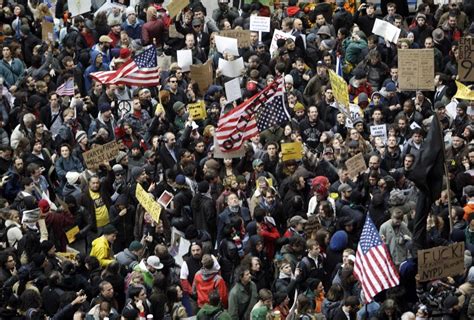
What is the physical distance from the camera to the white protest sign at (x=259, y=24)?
34938mm

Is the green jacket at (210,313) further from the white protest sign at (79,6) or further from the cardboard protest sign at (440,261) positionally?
the white protest sign at (79,6)

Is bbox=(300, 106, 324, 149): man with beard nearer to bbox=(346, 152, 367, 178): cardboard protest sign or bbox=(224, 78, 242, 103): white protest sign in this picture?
bbox=(224, 78, 242, 103): white protest sign

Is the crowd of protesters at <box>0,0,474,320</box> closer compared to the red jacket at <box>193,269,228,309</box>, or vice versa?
the crowd of protesters at <box>0,0,474,320</box>

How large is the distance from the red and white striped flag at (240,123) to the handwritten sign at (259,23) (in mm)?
5071

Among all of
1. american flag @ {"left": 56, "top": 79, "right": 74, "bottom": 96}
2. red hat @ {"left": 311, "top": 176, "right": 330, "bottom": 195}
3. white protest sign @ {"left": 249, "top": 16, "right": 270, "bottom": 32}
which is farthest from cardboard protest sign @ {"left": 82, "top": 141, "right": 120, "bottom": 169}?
white protest sign @ {"left": 249, "top": 16, "right": 270, "bottom": 32}

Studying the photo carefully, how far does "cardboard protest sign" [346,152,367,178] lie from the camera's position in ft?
93.4

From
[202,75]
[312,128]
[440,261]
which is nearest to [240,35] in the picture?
[202,75]

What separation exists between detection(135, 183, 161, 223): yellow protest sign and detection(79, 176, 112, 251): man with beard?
708mm

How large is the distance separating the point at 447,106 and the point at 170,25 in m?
6.29

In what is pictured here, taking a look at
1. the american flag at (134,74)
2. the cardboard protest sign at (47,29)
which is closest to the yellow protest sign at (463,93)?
the american flag at (134,74)

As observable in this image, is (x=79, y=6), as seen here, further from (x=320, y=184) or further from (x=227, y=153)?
(x=320, y=184)

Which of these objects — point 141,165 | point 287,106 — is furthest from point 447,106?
point 141,165

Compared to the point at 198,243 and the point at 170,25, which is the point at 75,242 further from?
the point at 170,25

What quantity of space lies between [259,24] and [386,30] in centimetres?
230
